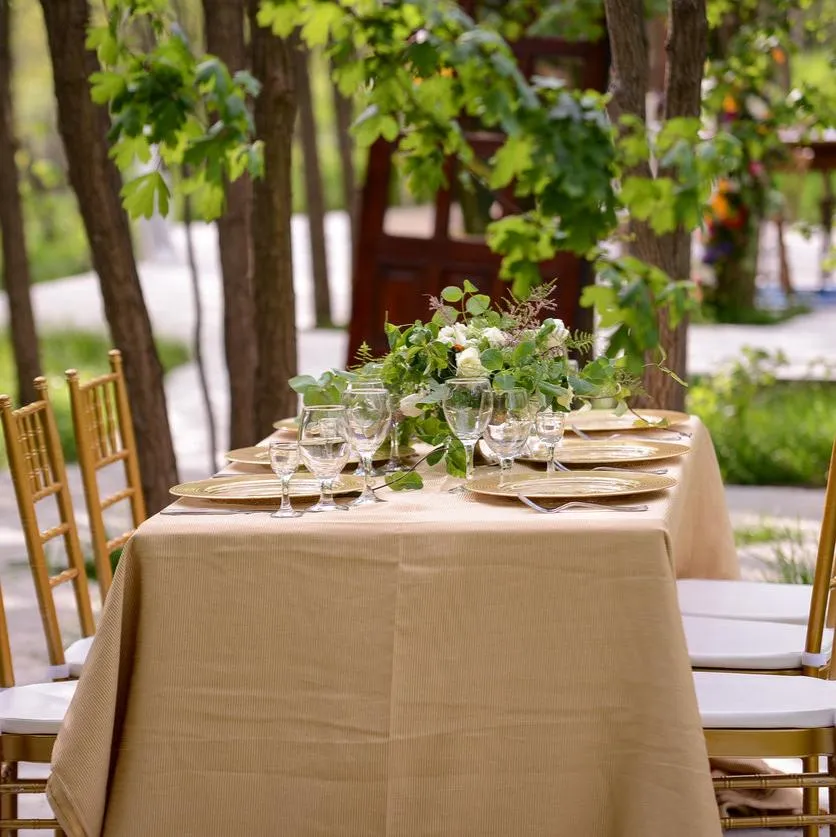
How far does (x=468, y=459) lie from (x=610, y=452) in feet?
1.54

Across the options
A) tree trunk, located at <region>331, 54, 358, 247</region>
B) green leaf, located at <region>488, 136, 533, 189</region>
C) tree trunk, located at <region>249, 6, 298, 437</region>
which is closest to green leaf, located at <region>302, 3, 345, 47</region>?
green leaf, located at <region>488, 136, 533, 189</region>

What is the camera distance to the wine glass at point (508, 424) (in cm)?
Answer: 276

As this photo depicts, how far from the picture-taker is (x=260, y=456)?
3.24 m

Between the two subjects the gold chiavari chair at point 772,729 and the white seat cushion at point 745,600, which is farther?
the white seat cushion at point 745,600

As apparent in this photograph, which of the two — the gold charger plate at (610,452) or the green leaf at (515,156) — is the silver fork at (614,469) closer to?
the gold charger plate at (610,452)

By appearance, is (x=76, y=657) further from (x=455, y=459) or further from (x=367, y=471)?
(x=455, y=459)

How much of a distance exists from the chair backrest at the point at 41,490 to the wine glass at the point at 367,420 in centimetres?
71

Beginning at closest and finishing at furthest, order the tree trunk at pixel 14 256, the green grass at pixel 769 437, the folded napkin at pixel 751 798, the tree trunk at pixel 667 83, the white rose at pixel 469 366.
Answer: the white rose at pixel 469 366 → the folded napkin at pixel 751 798 → the tree trunk at pixel 667 83 → the green grass at pixel 769 437 → the tree trunk at pixel 14 256

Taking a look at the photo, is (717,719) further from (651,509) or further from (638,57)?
(638,57)

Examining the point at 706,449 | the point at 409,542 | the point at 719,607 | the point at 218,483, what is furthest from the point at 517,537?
the point at 706,449

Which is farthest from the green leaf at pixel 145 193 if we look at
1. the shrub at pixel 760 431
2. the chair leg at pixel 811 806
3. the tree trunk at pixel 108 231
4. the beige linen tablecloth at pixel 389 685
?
the shrub at pixel 760 431

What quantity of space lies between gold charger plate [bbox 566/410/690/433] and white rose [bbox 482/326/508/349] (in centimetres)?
59

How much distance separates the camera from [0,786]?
271 centimetres

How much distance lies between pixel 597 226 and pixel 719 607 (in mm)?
1027
